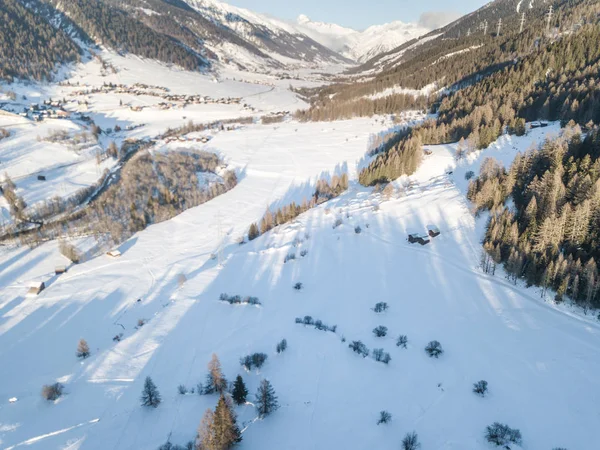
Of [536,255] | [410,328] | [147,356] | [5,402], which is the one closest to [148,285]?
[147,356]

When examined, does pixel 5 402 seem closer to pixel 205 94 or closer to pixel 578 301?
pixel 578 301

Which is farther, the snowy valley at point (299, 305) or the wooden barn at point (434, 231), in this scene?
the wooden barn at point (434, 231)

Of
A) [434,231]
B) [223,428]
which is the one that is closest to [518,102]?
[434,231]

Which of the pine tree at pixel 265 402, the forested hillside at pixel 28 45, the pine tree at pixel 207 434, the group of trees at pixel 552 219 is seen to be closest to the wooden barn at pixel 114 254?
the pine tree at pixel 265 402

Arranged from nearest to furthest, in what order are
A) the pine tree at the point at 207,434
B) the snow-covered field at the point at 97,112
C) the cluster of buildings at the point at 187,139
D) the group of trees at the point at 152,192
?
1. the pine tree at the point at 207,434
2. the group of trees at the point at 152,192
3. the snow-covered field at the point at 97,112
4. the cluster of buildings at the point at 187,139

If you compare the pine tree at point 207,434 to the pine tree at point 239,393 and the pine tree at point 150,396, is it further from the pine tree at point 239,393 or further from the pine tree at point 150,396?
the pine tree at point 150,396

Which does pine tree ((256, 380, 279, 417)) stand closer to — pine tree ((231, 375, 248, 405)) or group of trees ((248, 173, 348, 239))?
pine tree ((231, 375, 248, 405))

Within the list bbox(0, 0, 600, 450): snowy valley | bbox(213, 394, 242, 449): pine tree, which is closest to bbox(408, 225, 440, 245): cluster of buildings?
bbox(0, 0, 600, 450): snowy valley
